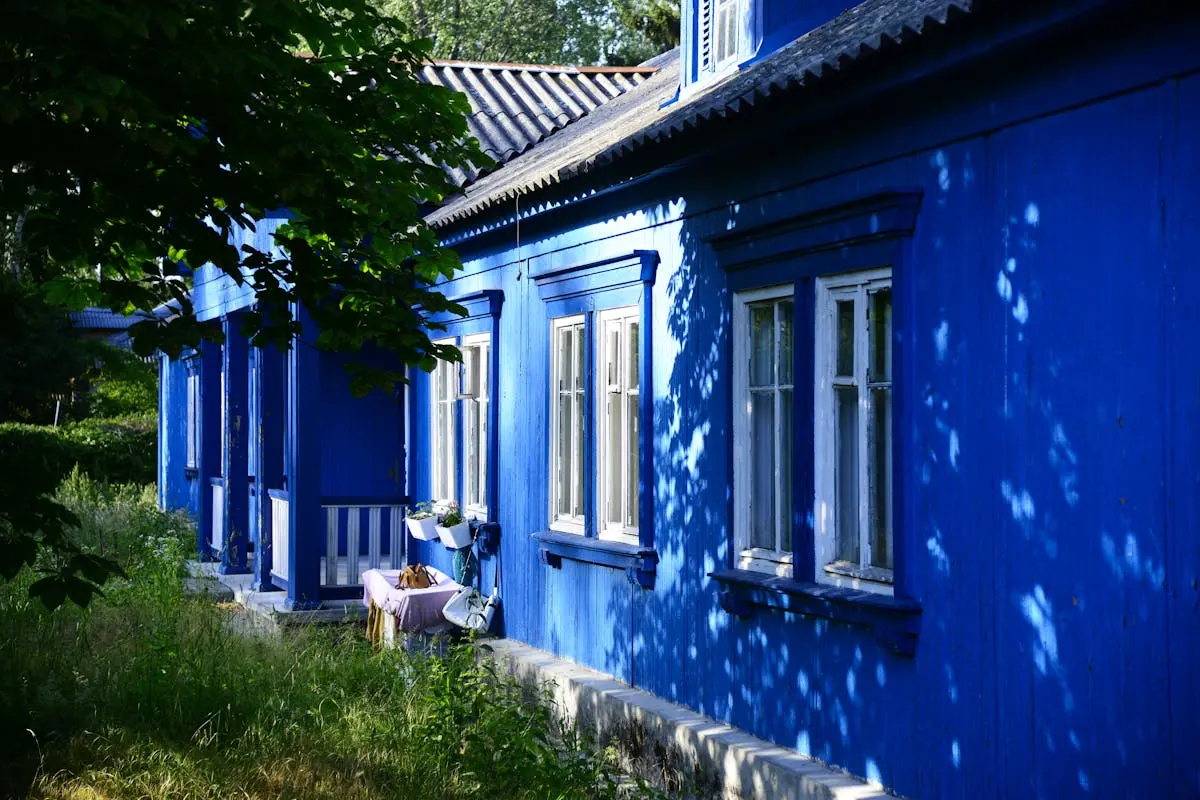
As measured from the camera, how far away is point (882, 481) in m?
6.51

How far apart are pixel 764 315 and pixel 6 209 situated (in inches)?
149

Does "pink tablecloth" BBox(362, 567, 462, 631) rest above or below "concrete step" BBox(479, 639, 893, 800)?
above

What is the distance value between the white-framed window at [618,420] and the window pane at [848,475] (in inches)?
102

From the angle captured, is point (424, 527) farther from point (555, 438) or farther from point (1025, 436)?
point (1025, 436)

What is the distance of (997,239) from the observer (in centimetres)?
571

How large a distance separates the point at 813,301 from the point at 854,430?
0.66 metres

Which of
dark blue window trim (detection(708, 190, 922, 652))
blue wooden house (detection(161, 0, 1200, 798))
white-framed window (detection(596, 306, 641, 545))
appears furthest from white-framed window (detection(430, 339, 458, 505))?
dark blue window trim (detection(708, 190, 922, 652))

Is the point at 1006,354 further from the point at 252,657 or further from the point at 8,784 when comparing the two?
the point at 252,657

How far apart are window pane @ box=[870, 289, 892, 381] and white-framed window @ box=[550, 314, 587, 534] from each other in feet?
11.9

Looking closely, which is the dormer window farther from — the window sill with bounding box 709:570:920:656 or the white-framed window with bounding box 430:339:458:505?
the white-framed window with bounding box 430:339:458:505

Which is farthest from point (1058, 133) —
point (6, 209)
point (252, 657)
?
point (252, 657)

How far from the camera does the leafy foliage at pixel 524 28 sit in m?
35.8

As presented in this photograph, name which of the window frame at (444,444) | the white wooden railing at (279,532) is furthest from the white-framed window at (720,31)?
the white wooden railing at (279,532)

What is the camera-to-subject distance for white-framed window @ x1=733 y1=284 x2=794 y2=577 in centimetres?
729
